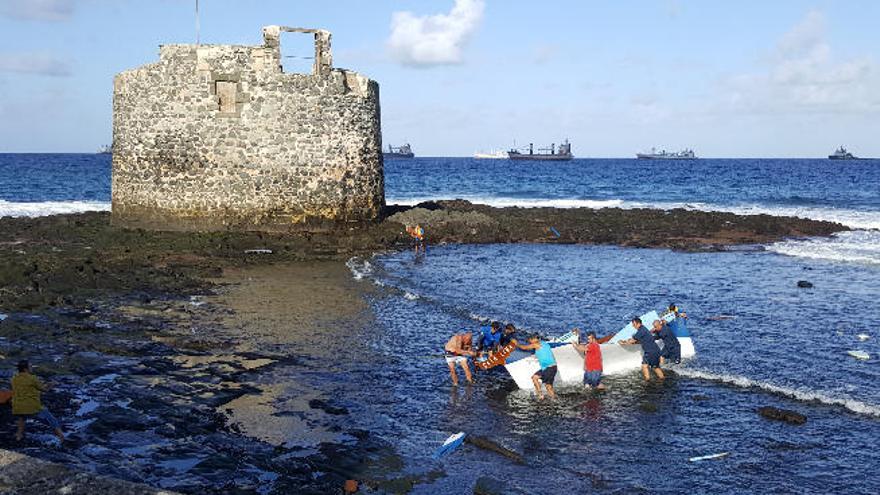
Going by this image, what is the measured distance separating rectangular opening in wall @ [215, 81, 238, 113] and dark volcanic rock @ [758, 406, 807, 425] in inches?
795

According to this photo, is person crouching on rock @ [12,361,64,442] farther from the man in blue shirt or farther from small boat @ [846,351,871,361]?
small boat @ [846,351,871,361]

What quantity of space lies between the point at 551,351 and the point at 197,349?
6.12m

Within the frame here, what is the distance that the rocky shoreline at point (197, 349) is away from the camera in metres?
9.95

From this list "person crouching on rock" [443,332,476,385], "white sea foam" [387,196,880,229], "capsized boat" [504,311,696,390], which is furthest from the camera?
"white sea foam" [387,196,880,229]

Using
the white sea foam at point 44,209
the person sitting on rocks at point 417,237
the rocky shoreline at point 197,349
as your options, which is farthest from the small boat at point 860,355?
the white sea foam at point 44,209

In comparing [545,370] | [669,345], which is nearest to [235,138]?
[545,370]

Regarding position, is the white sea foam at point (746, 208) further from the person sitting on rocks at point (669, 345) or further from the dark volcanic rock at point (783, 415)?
the dark volcanic rock at point (783, 415)

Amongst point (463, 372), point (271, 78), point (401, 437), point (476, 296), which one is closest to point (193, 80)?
point (271, 78)

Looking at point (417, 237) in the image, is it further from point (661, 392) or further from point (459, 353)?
point (661, 392)

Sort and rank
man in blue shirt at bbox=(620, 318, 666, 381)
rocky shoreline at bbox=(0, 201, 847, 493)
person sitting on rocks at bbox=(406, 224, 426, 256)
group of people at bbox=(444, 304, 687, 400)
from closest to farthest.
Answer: rocky shoreline at bbox=(0, 201, 847, 493), group of people at bbox=(444, 304, 687, 400), man in blue shirt at bbox=(620, 318, 666, 381), person sitting on rocks at bbox=(406, 224, 426, 256)

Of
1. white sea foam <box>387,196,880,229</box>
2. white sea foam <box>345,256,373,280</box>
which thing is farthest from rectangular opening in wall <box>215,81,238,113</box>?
white sea foam <box>387,196,880,229</box>

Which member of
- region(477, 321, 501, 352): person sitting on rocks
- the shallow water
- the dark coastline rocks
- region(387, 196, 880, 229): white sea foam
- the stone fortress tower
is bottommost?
the shallow water

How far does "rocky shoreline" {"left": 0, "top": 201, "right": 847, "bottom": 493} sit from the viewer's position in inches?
392

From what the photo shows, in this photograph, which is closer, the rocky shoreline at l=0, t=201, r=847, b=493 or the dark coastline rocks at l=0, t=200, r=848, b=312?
the rocky shoreline at l=0, t=201, r=847, b=493
